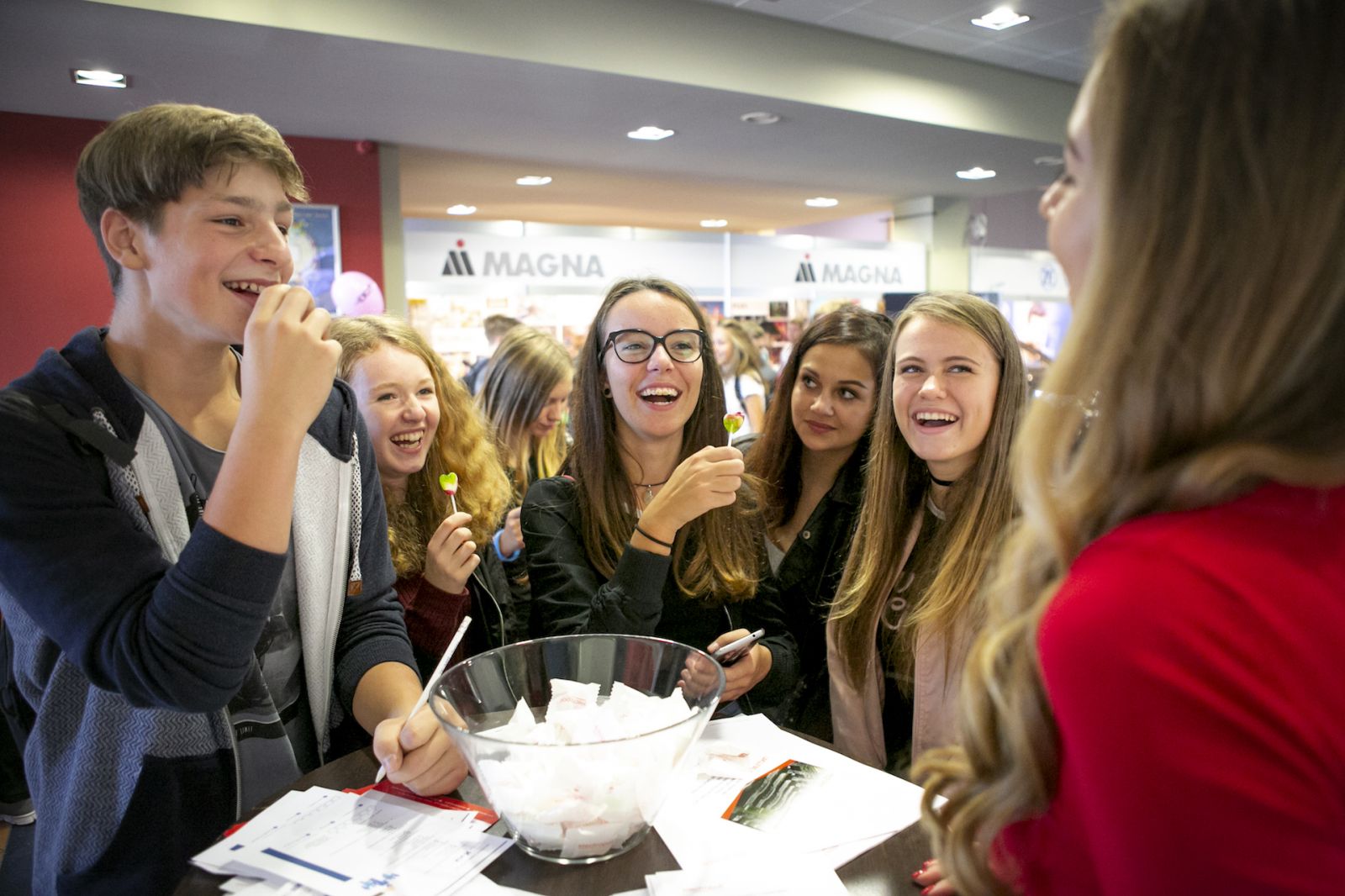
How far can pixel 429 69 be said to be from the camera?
14.8ft

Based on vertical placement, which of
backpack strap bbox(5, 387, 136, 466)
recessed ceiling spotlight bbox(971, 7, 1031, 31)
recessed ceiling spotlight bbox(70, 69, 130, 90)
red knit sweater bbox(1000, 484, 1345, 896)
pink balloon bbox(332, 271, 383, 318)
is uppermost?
recessed ceiling spotlight bbox(971, 7, 1031, 31)

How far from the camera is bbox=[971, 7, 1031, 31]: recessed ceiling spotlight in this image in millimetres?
5062

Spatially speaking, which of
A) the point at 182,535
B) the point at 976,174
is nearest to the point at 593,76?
the point at 182,535

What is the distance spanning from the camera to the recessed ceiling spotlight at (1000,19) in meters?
5.06

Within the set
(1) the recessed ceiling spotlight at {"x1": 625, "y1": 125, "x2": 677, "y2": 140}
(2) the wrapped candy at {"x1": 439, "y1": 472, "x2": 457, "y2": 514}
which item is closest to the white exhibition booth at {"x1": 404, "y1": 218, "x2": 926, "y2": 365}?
(1) the recessed ceiling spotlight at {"x1": 625, "y1": 125, "x2": 677, "y2": 140}

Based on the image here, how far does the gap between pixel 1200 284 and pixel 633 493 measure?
5.04 ft

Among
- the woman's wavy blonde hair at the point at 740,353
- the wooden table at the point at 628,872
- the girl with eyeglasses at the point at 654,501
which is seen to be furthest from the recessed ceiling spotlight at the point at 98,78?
the wooden table at the point at 628,872

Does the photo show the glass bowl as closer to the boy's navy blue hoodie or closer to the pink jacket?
the boy's navy blue hoodie

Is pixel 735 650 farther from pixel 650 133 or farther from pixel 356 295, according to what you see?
pixel 650 133

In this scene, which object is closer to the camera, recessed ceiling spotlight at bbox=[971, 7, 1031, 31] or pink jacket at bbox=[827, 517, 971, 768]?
pink jacket at bbox=[827, 517, 971, 768]

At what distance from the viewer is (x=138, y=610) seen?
1043 millimetres

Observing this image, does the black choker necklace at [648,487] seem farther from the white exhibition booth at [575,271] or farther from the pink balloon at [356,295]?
the white exhibition booth at [575,271]

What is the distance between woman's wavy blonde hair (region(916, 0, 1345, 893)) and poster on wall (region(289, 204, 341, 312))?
5.88 meters

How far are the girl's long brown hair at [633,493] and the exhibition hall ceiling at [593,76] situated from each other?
284cm
